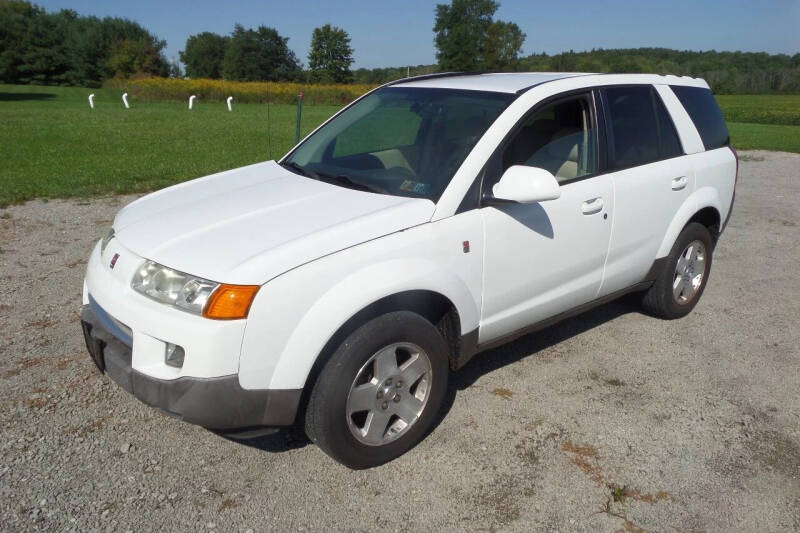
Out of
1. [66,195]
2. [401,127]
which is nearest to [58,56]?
[66,195]

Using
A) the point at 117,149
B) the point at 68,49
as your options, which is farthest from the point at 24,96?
the point at 68,49

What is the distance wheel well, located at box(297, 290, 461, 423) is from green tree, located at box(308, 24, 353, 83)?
3463 inches

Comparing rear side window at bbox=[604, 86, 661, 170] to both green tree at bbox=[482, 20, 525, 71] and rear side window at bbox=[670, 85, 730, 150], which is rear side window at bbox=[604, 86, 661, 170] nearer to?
rear side window at bbox=[670, 85, 730, 150]

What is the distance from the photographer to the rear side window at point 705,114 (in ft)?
16.4

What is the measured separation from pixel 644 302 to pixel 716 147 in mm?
1338

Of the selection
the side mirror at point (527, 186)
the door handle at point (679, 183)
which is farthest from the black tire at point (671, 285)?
the side mirror at point (527, 186)

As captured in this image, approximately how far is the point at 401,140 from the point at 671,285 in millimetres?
2359

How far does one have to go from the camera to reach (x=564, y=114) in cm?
406

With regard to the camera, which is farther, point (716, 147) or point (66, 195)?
point (66, 195)

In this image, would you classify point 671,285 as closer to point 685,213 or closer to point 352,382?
point 685,213

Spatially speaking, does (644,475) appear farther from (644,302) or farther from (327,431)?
(644,302)

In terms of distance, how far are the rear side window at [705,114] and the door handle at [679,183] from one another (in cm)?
52

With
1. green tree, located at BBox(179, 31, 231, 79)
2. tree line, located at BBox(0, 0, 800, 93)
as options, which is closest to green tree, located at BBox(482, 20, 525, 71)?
tree line, located at BBox(0, 0, 800, 93)

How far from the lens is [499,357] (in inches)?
181
